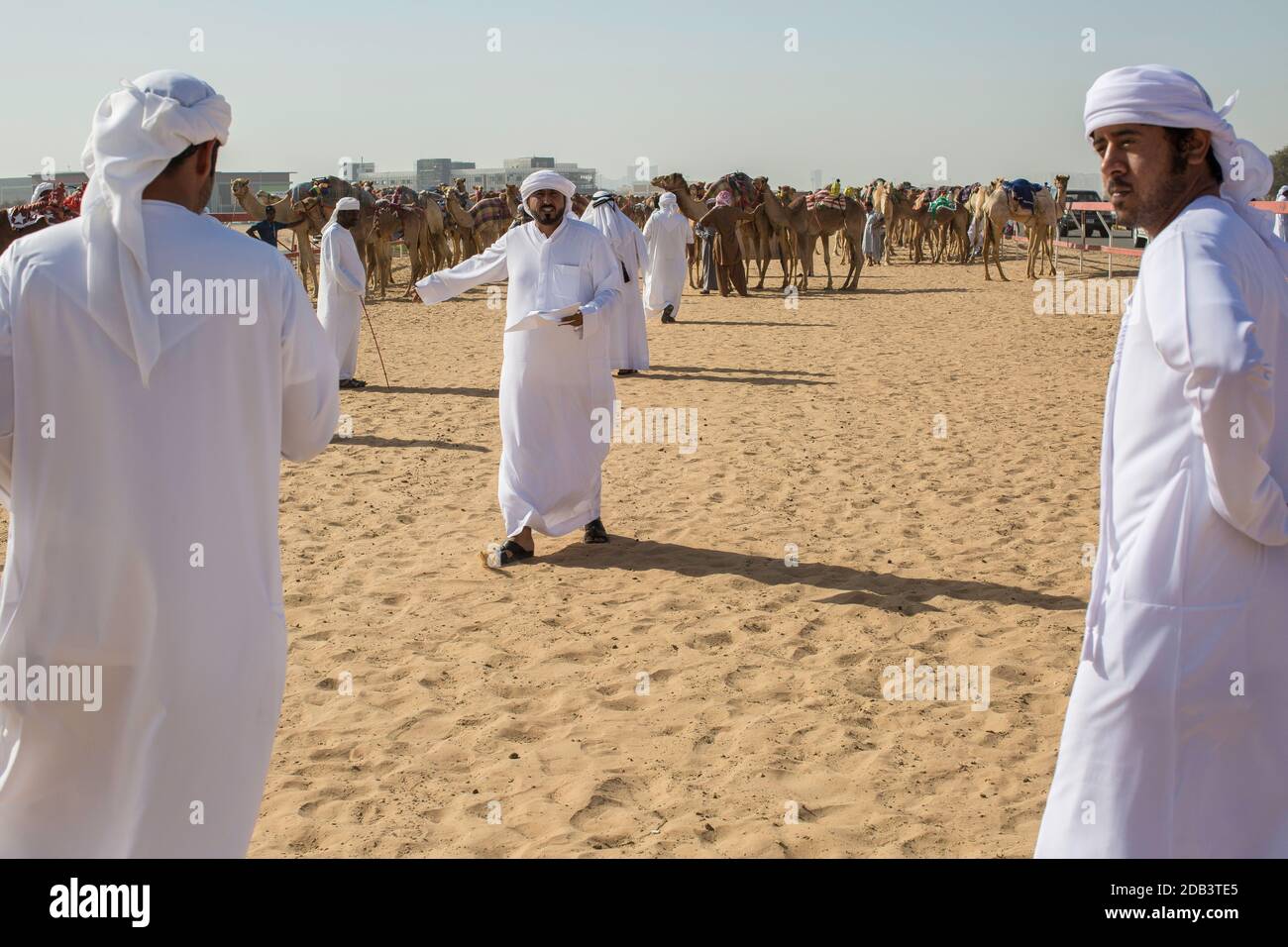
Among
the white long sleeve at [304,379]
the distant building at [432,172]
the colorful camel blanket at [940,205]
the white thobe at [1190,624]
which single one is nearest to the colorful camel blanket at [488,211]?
the colorful camel blanket at [940,205]

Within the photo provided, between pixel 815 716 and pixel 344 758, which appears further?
pixel 815 716

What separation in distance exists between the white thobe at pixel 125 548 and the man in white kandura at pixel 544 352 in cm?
428

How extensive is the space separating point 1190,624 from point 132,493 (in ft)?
6.44

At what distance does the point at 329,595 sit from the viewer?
642 cm

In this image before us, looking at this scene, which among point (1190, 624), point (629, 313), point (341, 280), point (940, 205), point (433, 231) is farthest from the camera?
point (940, 205)

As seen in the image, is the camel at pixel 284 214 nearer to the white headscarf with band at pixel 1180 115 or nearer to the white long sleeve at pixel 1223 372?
the white headscarf with band at pixel 1180 115

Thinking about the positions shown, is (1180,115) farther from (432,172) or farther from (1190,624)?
(432,172)

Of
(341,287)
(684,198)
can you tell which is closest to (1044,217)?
(684,198)

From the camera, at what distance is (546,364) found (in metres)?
6.91

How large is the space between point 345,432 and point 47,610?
8.39 m

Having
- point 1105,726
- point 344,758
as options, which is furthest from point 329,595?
point 1105,726

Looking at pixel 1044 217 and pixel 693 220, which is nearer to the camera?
pixel 693 220
